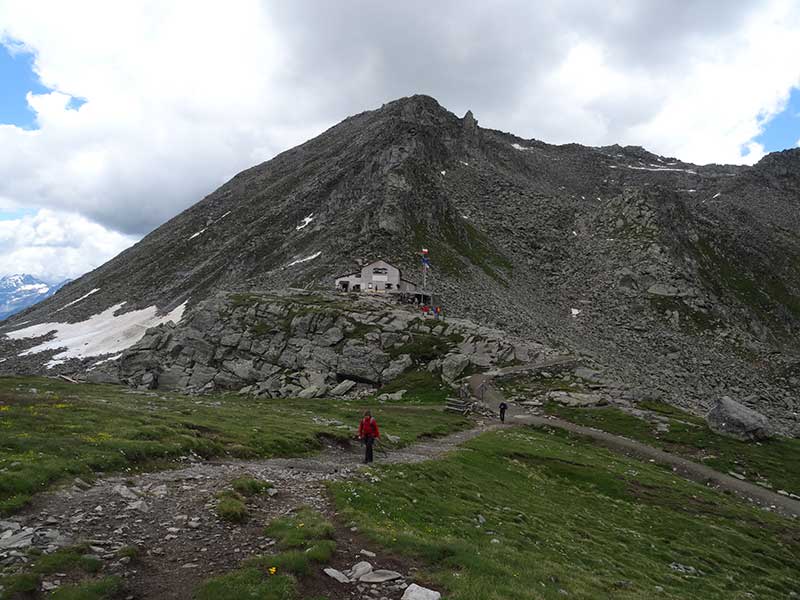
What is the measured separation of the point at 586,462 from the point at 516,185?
519ft

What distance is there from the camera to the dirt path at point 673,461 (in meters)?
36.4

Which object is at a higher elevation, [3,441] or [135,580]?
[3,441]

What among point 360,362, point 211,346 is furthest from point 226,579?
point 211,346

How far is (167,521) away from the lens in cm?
1538

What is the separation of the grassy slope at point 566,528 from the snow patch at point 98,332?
98.4 meters

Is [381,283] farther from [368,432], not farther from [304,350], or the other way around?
[368,432]

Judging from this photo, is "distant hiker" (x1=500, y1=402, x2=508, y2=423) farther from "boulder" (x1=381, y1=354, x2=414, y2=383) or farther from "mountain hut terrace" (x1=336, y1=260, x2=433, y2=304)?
"mountain hut terrace" (x1=336, y1=260, x2=433, y2=304)

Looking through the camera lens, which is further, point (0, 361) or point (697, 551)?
point (0, 361)

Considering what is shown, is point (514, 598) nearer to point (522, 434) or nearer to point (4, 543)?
point (4, 543)

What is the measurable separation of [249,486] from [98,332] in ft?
408

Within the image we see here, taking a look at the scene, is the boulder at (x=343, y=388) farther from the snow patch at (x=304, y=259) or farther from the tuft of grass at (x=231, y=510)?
the snow patch at (x=304, y=259)

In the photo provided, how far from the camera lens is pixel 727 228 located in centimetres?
17538

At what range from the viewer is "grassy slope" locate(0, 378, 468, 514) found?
58.8 ft

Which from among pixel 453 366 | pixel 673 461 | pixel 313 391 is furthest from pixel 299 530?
pixel 453 366
